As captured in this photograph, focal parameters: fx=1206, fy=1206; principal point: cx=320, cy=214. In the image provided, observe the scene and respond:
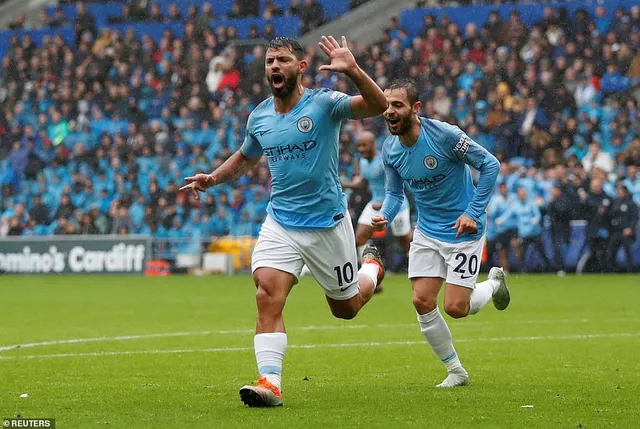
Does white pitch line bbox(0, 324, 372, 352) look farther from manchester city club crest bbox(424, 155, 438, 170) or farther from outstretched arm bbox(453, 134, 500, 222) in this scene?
outstretched arm bbox(453, 134, 500, 222)

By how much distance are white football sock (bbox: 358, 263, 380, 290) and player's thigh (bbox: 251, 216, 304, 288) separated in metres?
1.23

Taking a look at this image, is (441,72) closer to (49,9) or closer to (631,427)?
(49,9)

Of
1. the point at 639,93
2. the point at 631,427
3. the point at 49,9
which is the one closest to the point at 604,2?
the point at 639,93

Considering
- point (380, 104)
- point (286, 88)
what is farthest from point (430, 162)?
point (380, 104)

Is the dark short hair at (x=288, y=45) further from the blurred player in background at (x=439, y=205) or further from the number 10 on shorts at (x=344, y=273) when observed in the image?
the number 10 on shorts at (x=344, y=273)

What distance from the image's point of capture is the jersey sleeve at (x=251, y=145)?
8348 millimetres

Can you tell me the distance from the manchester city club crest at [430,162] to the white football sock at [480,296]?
1.06m

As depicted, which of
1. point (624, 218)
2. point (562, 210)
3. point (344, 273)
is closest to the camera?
point (344, 273)

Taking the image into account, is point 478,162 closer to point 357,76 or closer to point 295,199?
point 295,199

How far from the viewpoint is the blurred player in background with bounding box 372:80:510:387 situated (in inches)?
356

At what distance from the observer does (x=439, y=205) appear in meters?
9.38

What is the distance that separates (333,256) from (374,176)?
10.2 m

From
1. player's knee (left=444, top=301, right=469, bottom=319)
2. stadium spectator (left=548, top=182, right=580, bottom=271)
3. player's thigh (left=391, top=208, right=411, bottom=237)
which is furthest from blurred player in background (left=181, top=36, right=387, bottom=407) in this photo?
stadium spectator (left=548, top=182, right=580, bottom=271)

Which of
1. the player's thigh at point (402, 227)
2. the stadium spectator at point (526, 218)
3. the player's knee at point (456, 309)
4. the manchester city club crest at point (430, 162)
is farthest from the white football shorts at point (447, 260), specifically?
the stadium spectator at point (526, 218)
